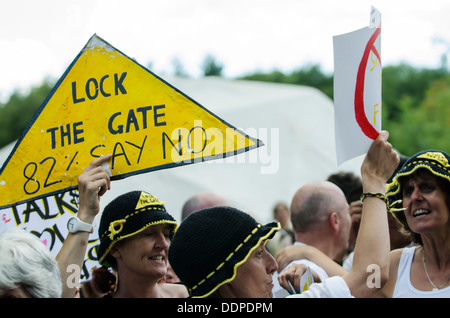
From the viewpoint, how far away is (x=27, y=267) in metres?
2.28

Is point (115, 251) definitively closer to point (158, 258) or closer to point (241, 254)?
point (158, 258)

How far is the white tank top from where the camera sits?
298 cm

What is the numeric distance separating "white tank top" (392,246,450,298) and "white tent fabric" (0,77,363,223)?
595cm

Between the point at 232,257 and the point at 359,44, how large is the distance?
3.87ft

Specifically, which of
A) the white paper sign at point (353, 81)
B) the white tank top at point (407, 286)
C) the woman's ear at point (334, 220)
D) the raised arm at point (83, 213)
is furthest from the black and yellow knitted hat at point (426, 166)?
the raised arm at point (83, 213)

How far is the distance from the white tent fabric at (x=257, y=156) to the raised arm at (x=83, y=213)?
6182 mm

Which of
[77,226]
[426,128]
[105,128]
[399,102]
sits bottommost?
[77,226]

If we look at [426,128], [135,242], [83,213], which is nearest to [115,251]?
[135,242]

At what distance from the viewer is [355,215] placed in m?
4.95

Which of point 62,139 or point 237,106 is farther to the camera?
point 237,106

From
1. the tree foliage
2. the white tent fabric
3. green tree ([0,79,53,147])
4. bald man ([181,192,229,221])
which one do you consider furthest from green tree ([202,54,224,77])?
bald man ([181,192,229,221])

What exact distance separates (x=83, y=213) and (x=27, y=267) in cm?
71
